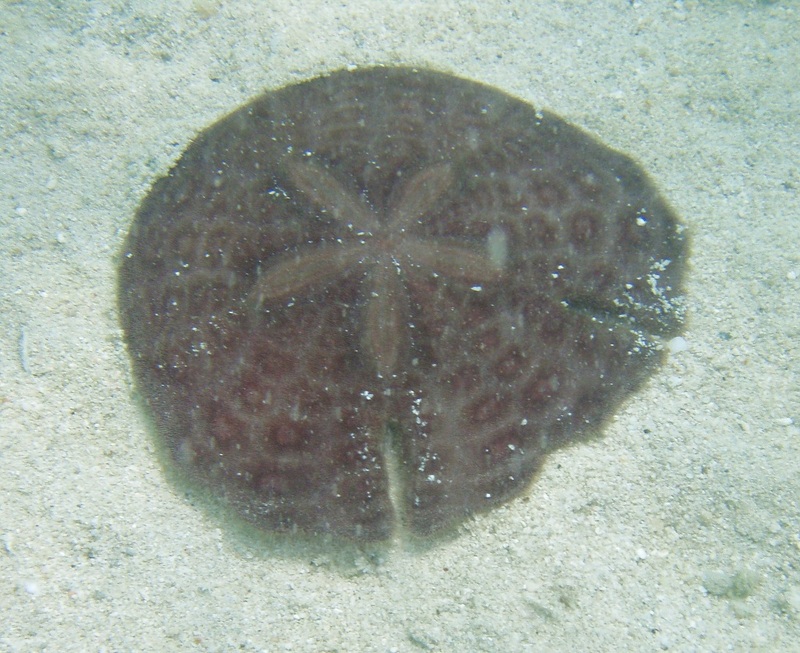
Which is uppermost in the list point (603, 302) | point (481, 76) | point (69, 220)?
point (481, 76)

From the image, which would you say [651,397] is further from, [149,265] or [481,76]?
[149,265]

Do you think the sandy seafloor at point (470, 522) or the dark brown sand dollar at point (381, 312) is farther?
the dark brown sand dollar at point (381, 312)

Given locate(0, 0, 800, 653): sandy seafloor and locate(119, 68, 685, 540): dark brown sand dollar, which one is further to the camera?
locate(119, 68, 685, 540): dark brown sand dollar

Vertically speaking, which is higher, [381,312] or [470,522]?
[381,312]

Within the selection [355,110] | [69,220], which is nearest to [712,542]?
[355,110]
